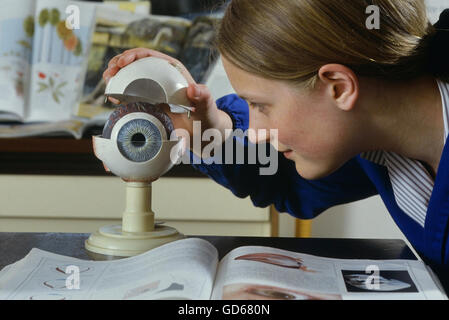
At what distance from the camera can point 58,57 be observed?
2.40 m

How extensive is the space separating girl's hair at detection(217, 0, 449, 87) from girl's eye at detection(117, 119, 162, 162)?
19 centimetres

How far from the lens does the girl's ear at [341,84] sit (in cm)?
91

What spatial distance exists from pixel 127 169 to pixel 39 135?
1.39 m

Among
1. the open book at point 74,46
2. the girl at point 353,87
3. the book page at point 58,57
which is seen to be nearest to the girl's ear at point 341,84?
the girl at point 353,87

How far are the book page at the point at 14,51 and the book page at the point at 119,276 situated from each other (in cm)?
155

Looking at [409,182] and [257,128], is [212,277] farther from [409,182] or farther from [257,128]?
[409,182]

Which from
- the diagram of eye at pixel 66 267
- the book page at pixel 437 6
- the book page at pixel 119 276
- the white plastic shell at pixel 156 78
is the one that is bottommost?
the diagram of eye at pixel 66 267

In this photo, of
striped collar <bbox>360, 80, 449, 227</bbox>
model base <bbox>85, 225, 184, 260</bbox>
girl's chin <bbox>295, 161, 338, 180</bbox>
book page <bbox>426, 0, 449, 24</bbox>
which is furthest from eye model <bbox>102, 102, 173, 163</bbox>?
book page <bbox>426, 0, 449, 24</bbox>

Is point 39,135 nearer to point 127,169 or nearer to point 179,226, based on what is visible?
point 179,226

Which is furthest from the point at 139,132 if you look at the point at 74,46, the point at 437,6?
the point at 437,6

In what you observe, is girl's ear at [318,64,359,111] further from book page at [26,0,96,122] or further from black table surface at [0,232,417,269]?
book page at [26,0,96,122]

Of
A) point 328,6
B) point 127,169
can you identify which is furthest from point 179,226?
point 328,6

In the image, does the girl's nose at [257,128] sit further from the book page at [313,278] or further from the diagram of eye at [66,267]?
the diagram of eye at [66,267]
